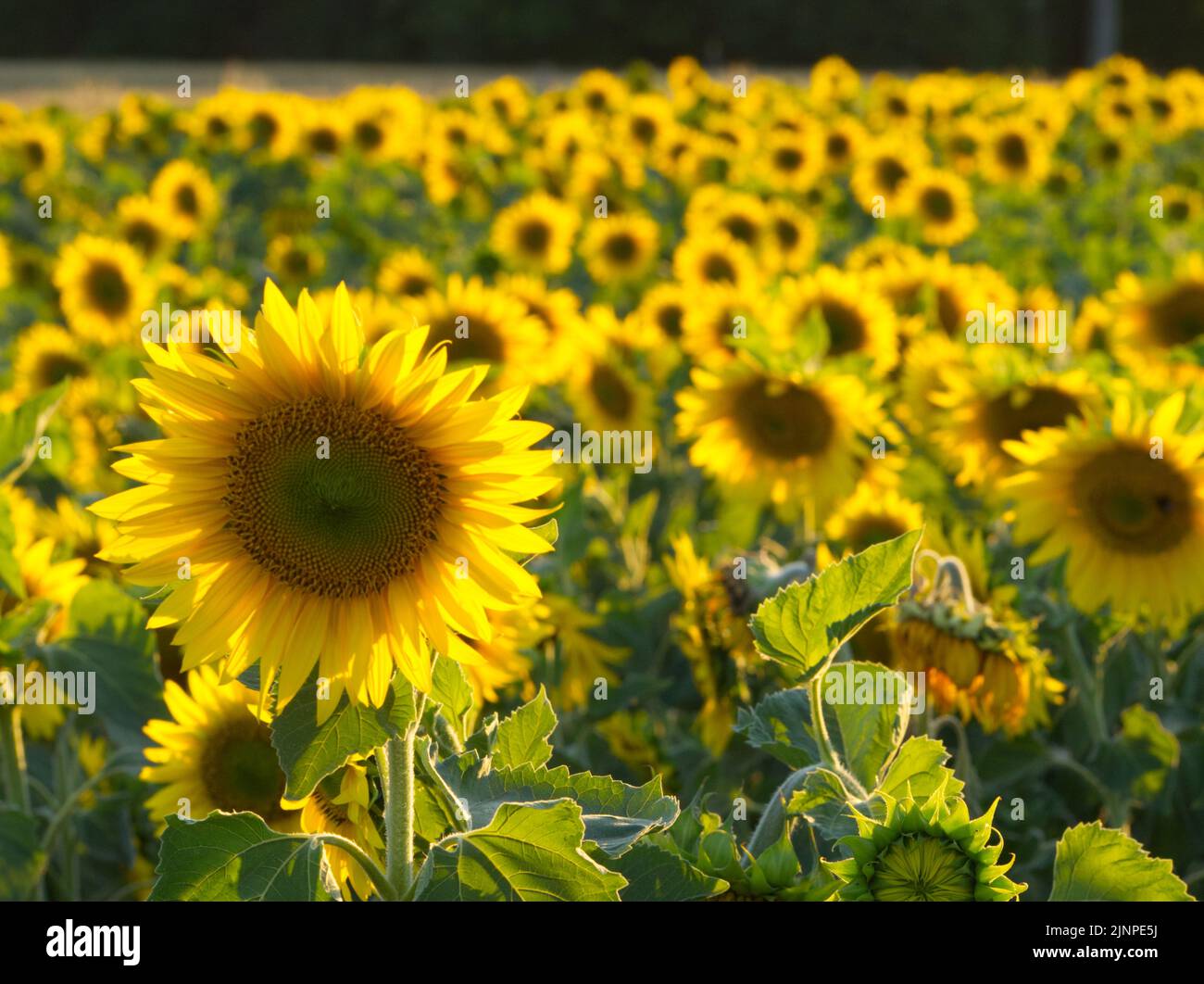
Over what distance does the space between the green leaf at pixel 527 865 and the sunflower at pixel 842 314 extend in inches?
106

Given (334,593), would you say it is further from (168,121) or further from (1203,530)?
(168,121)

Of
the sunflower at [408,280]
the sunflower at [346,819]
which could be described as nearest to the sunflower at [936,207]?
the sunflower at [408,280]

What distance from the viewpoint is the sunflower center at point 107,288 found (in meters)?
5.04

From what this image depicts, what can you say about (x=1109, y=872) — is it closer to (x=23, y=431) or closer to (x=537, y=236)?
(x=23, y=431)

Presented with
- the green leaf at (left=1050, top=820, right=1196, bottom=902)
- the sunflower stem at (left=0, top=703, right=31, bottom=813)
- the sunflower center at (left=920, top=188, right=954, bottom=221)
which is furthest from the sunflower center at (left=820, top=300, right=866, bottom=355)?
the green leaf at (left=1050, top=820, right=1196, bottom=902)

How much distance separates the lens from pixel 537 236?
5.71 m

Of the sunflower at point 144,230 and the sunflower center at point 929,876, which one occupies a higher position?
the sunflower at point 144,230

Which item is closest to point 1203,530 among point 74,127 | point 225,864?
point 225,864

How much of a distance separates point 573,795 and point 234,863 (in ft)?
0.85

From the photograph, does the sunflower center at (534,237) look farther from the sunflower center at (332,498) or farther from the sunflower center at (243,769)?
the sunflower center at (332,498)

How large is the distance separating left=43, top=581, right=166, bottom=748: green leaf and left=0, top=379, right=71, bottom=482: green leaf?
181 mm

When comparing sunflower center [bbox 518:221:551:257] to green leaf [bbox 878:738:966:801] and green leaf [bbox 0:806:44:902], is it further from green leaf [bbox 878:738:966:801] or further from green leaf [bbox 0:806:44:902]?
green leaf [bbox 878:738:966:801]

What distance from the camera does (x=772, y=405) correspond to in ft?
9.81

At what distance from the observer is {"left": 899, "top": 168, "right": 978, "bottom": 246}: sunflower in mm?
5883
